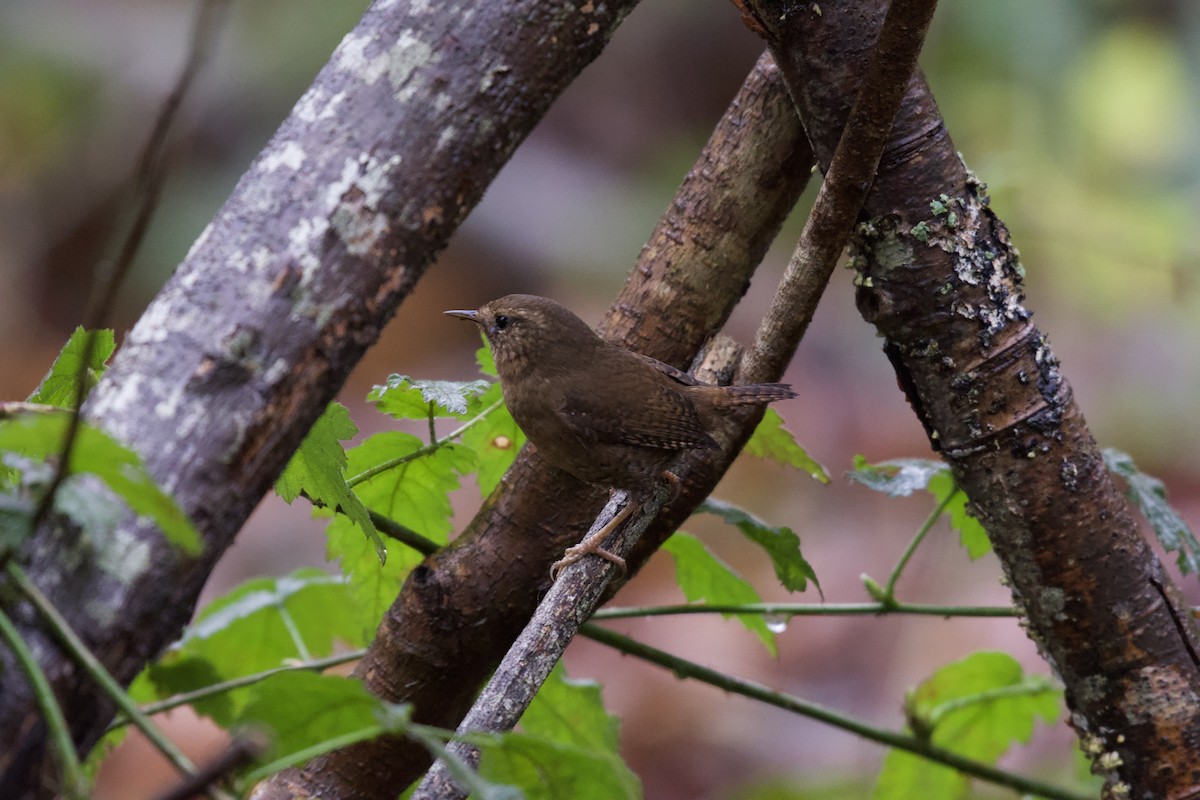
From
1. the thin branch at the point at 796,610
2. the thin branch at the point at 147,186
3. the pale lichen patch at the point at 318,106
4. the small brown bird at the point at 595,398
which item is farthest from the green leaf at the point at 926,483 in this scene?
the thin branch at the point at 147,186

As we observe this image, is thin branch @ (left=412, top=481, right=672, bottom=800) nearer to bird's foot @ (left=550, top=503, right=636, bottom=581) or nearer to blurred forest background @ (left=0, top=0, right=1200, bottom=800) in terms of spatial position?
bird's foot @ (left=550, top=503, right=636, bottom=581)

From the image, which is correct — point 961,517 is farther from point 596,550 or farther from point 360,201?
point 360,201

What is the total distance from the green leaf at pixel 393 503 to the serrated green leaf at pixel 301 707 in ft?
3.71

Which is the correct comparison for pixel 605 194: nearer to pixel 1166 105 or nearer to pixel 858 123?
pixel 1166 105

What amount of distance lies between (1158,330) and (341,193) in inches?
266

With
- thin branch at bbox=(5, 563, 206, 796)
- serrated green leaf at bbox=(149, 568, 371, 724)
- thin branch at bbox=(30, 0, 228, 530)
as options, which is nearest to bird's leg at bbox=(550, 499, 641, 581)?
serrated green leaf at bbox=(149, 568, 371, 724)

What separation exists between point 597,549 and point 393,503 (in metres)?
0.59

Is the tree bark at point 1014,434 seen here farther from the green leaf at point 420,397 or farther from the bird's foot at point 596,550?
the green leaf at point 420,397

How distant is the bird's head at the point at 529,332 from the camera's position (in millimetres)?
3055

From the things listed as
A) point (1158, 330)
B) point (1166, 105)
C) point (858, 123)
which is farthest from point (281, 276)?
point (1158, 330)

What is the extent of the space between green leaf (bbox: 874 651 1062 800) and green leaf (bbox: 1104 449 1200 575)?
1.57 ft

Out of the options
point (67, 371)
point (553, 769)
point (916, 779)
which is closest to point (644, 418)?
point (916, 779)

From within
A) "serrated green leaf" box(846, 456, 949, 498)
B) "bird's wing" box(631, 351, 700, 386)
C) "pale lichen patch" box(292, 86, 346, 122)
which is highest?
"bird's wing" box(631, 351, 700, 386)

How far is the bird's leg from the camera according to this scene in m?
2.06
